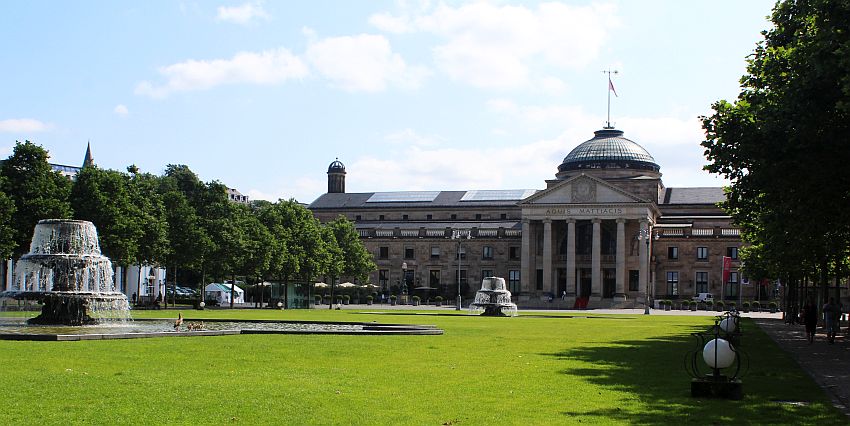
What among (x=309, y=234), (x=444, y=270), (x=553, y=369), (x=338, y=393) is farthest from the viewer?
(x=444, y=270)

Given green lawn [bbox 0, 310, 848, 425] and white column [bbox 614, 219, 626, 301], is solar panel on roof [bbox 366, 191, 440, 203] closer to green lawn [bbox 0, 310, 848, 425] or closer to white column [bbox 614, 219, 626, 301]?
white column [bbox 614, 219, 626, 301]

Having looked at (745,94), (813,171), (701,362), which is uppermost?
(745,94)

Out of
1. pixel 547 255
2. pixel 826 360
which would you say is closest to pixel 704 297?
pixel 547 255

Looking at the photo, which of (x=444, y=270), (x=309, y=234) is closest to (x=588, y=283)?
(x=444, y=270)

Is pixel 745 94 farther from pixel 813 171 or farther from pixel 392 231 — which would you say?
pixel 392 231

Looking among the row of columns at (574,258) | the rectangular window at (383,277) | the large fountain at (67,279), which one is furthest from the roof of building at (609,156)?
the large fountain at (67,279)

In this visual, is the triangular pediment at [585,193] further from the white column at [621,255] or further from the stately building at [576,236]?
the white column at [621,255]

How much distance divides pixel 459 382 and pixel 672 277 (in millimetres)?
117628

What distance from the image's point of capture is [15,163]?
71.6 m

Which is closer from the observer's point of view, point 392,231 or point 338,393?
point 338,393

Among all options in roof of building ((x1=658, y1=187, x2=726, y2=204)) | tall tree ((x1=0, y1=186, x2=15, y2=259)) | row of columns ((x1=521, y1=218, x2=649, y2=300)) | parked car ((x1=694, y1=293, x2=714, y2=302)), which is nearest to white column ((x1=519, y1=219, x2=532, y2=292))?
row of columns ((x1=521, y1=218, x2=649, y2=300))

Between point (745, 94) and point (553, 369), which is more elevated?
point (745, 94)

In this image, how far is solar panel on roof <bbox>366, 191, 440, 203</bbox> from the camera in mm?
161250

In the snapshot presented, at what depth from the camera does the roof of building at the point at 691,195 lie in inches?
5733
